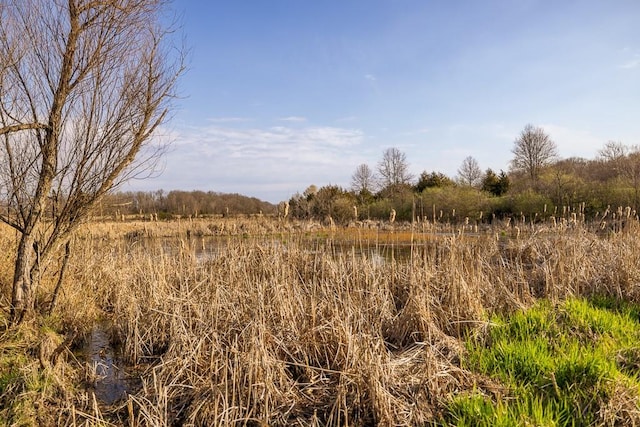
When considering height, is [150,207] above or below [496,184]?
below

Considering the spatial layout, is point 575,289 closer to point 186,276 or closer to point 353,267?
point 353,267

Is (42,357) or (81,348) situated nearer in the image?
(42,357)

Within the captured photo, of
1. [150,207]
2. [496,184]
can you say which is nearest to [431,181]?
[496,184]

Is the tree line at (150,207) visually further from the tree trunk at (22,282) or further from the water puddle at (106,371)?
the water puddle at (106,371)

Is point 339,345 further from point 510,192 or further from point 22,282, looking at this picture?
point 510,192

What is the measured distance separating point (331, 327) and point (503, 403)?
1.53 metres

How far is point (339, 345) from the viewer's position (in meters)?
3.66

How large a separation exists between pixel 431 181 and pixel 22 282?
98.4ft

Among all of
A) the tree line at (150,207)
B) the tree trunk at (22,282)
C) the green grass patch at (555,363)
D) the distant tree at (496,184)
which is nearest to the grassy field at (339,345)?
the green grass patch at (555,363)

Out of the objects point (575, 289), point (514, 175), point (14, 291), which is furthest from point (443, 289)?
point (514, 175)

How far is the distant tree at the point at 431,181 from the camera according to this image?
3152 cm

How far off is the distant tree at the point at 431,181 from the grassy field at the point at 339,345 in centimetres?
2495

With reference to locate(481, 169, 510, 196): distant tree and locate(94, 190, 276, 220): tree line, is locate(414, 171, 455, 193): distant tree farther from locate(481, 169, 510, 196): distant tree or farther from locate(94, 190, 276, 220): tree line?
locate(94, 190, 276, 220): tree line

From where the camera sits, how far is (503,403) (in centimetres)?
302
